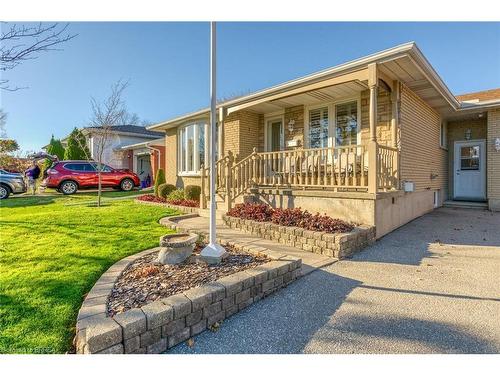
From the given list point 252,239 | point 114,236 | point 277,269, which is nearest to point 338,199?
point 252,239

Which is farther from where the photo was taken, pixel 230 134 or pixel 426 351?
pixel 230 134

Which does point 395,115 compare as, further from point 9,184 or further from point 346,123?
point 9,184

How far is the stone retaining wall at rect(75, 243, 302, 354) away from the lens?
2.08 meters

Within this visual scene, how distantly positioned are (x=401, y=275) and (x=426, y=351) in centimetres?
183

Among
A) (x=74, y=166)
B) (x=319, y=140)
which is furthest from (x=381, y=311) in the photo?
(x=74, y=166)

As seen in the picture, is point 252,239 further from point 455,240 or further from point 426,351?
point 455,240

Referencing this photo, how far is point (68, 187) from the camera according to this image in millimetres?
13828

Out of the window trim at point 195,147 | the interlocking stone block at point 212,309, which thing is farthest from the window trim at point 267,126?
the interlocking stone block at point 212,309

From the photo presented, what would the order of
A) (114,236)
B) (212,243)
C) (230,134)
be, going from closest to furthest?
1. (212,243)
2. (114,236)
3. (230,134)

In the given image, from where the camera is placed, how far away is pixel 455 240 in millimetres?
5863

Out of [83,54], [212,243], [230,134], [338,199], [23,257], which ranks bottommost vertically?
[23,257]

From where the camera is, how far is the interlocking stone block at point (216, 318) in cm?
266

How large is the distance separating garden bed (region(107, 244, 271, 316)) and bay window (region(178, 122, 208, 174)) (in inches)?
309

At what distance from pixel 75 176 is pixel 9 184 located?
8.34 ft
